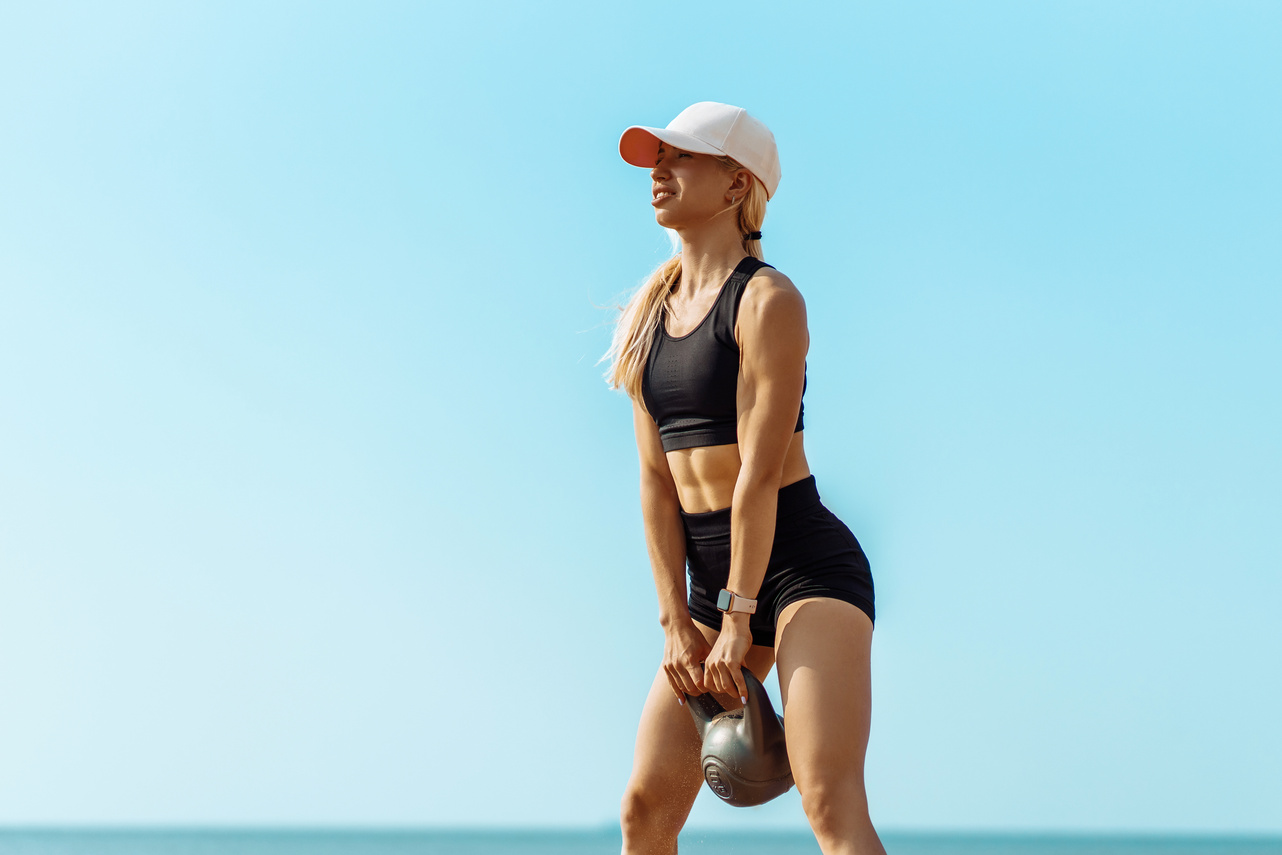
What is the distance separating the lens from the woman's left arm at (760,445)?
3.30m

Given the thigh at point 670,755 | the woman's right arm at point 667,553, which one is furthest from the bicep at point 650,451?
the thigh at point 670,755

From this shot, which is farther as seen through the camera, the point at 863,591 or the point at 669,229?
the point at 669,229

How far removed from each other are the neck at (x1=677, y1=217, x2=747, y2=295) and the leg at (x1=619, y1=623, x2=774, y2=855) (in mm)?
1051

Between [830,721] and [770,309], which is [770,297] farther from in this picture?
[830,721]

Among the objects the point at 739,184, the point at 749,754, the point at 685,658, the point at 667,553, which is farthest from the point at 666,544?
the point at 739,184

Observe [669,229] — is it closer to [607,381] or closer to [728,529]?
[607,381]

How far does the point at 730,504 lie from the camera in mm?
3559

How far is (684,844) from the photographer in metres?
3.73

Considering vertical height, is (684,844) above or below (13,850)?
above

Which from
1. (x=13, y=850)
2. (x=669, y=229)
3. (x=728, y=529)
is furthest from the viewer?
(x=13, y=850)

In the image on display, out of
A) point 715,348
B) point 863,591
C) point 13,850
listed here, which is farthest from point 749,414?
point 13,850

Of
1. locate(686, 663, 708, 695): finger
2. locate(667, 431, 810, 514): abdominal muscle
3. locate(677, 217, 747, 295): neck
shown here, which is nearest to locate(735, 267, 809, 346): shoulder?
locate(677, 217, 747, 295): neck

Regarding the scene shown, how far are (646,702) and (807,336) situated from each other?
1191 millimetres

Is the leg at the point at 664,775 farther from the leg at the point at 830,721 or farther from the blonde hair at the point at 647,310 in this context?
the blonde hair at the point at 647,310
